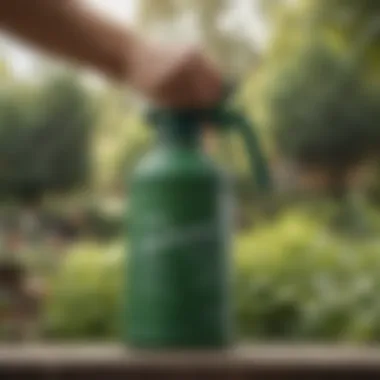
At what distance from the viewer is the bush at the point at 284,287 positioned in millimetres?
802

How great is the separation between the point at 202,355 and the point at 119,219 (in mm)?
166

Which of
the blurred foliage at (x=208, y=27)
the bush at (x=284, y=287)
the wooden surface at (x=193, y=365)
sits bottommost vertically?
the wooden surface at (x=193, y=365)

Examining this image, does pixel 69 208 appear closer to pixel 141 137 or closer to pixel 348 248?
pixel 141 137

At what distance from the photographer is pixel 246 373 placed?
72cm

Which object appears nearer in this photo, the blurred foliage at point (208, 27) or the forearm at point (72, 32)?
the forearm at point (72, 32)

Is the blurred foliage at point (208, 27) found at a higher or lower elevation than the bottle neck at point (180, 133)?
higher

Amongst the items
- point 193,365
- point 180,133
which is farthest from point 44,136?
point 193,365

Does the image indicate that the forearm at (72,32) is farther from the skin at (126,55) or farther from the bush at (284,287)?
the bush at (284,287)

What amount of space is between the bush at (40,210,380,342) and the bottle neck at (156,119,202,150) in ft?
0.39

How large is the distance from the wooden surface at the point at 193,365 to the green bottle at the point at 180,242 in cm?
2

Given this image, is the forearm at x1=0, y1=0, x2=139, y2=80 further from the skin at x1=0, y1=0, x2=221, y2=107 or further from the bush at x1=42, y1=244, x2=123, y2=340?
the bush at x1=42, y1=244, x2=123, y2=340

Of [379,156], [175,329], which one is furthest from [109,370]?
[379,156]

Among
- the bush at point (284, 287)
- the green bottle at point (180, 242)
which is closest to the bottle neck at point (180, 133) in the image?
the green bottle at point (180, 242)

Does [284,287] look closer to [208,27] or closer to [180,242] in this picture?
[180,242]
